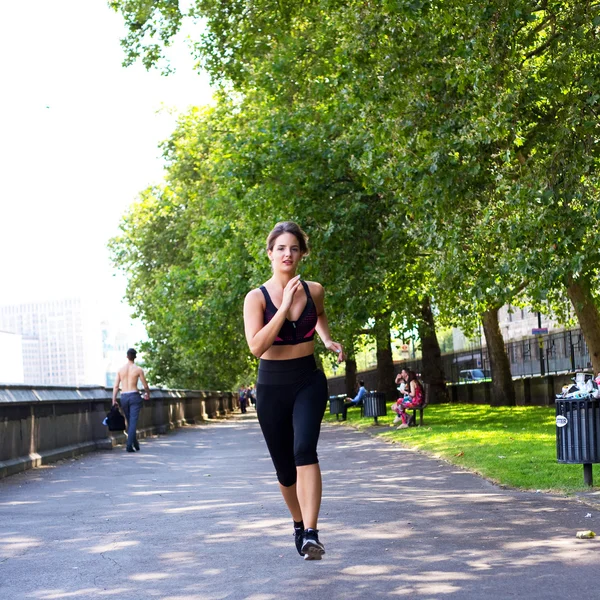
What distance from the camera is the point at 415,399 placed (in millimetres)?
24641

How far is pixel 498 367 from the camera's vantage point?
34.2 metres

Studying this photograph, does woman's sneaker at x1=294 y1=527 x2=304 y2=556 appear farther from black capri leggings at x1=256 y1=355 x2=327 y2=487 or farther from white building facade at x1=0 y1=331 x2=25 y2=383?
white building facade at x1=0 y1=331 x2=25 y2=383

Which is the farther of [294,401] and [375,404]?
[375,404]

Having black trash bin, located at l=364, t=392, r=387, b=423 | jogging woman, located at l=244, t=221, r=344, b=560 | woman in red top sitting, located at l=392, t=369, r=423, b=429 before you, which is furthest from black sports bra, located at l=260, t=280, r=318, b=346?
black trash bin, located at l=364, t=392, r=387, b=423

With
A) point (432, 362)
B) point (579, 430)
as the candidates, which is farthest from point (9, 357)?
point (579, 430)

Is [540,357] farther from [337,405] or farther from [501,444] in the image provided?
[501,444]

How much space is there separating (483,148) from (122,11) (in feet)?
25.4

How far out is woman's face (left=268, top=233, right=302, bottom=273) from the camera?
6488 millimetres

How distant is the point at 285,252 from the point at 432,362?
3372 centimetres

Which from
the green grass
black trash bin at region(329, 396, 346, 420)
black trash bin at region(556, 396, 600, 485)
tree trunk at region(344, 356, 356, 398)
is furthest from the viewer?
tree trunk at region(344, 356, 356, 398)

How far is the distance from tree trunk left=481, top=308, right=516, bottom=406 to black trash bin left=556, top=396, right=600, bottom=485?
2372cm

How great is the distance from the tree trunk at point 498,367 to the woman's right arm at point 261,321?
27.9 m

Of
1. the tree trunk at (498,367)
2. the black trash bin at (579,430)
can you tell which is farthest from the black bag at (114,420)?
the tree trunk at (498,367)

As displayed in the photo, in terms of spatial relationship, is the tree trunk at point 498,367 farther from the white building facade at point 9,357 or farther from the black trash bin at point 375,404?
the white building facade at point 9,357
